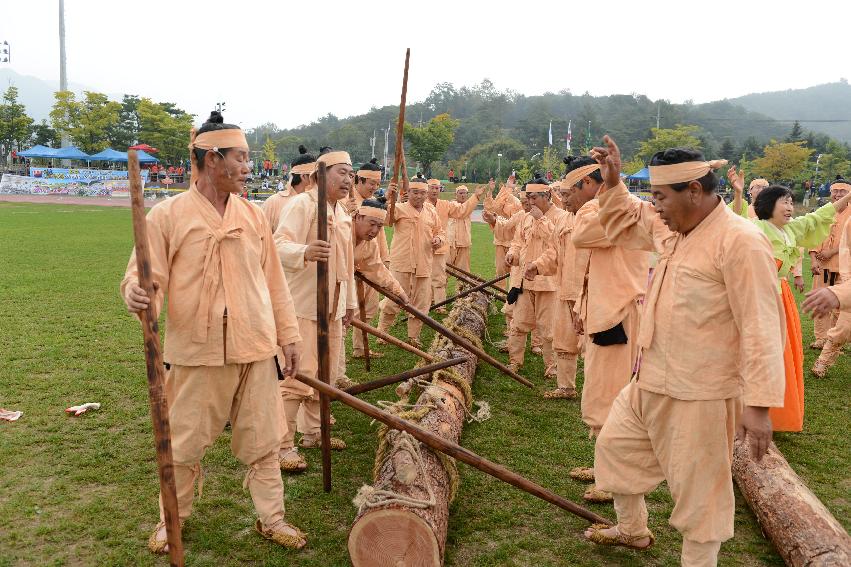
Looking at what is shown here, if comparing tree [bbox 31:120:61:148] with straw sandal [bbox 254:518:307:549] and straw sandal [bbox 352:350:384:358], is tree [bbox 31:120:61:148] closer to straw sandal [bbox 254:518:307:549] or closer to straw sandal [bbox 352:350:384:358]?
straw sandal [bbox 352:350:384:358]

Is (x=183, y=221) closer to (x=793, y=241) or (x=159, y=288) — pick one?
(x=159, y=288)

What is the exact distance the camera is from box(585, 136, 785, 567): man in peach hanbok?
9.22 ft

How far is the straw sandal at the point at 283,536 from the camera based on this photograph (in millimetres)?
3852

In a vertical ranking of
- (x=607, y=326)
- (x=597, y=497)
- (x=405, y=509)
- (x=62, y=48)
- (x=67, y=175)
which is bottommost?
(x=597, y=497)

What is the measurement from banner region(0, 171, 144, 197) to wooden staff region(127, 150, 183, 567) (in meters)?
38.9

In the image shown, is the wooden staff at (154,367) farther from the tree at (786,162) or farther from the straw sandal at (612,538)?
the tree at (786,162)

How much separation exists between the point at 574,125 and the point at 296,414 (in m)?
104

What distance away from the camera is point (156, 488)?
14.7 ft

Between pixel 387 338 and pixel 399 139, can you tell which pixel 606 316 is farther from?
pixel 399 139

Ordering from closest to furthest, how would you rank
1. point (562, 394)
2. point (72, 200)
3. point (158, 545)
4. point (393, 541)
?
point (393, 541) → point (158, 545) → point (562, 394) → point (72, 200)

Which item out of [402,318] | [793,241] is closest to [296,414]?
[793,241]

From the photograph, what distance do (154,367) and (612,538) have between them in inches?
113

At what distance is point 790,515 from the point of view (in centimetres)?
382

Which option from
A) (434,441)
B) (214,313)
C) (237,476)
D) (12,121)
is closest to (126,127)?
(12,121)
